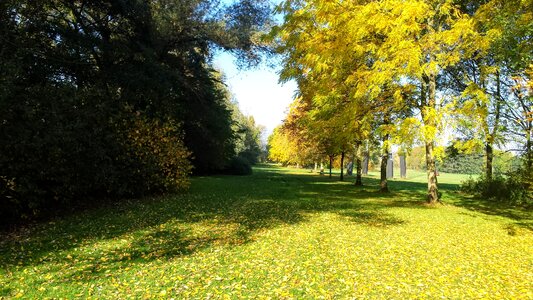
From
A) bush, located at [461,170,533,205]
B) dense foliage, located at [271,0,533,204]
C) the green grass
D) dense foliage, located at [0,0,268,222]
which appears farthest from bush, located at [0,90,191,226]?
bush, located at [461,170,533,205]

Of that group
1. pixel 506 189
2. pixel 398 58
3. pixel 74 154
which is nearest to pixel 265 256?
pixel 398 58

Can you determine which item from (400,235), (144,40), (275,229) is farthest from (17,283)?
(144,40)

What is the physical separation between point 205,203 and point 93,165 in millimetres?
4248

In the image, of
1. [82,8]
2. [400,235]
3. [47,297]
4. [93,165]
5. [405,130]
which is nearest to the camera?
[47,297]

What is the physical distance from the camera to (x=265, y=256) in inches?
246

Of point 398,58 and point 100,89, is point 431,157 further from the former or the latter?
point 100,89

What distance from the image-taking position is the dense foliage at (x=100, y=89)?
8.73m

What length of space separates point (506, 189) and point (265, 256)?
1731cm

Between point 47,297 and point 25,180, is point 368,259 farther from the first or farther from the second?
point 25,180

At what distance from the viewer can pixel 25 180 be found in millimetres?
8500

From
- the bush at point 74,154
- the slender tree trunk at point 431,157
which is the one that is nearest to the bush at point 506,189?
the slender tree trunk at point 431,157

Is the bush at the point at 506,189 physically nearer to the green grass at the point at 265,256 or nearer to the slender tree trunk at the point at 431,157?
the slender tree trunk at the point at 431,157

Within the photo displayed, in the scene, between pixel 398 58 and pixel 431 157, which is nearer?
pixel 398 58

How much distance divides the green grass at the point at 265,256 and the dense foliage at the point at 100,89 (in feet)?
4.91
